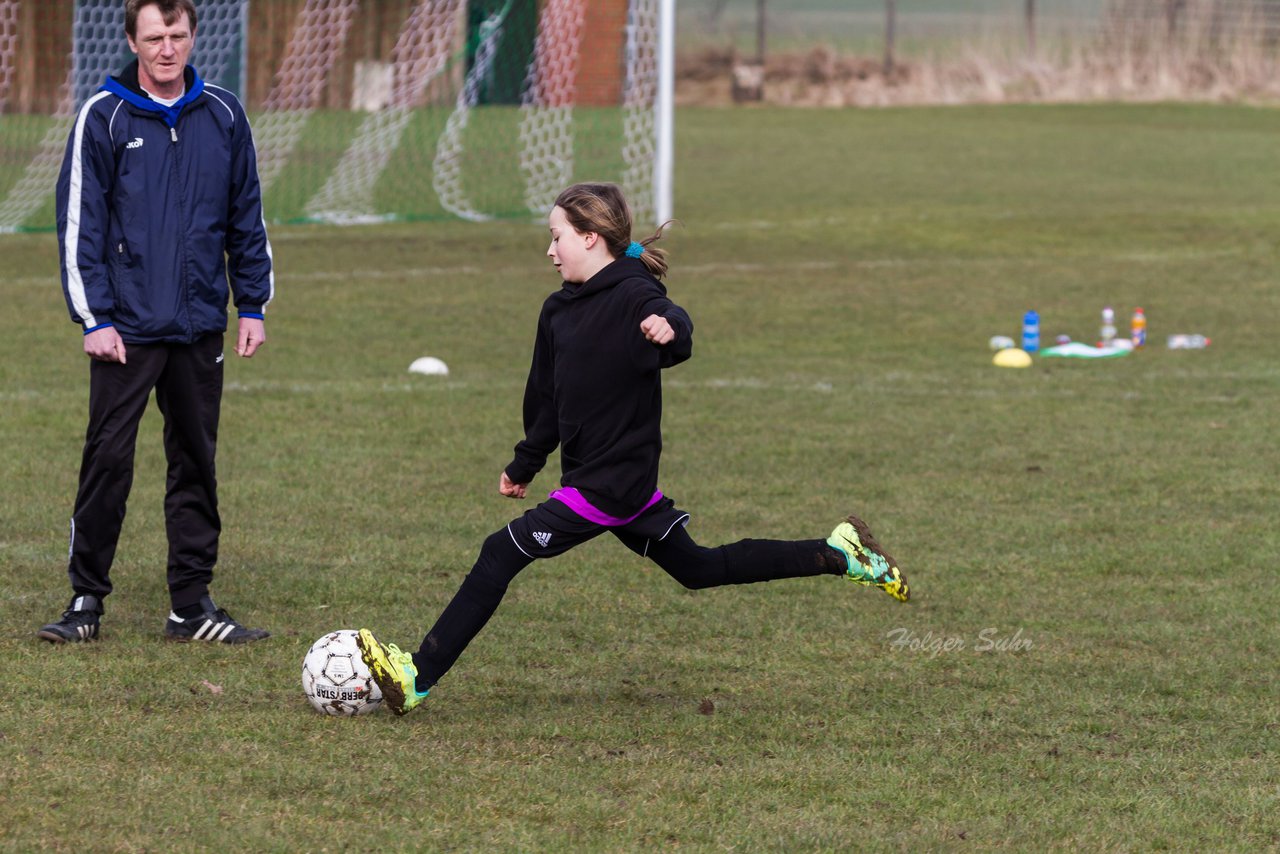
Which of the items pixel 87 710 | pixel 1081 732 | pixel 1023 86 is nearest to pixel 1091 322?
pixel 1081 732

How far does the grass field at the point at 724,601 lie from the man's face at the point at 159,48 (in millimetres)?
1798

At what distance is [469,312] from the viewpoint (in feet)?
45.4

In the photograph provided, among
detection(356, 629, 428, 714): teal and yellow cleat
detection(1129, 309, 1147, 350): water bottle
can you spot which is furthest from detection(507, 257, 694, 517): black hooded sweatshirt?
detection(1129, 309, 1147, 350): water bottle

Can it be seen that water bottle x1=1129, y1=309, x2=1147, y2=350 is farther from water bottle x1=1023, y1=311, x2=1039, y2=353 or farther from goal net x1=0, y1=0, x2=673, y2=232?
goal net x1=0, y1=0, x2=673, y2=232

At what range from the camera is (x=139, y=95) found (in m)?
5.71

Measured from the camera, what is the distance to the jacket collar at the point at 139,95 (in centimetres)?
571

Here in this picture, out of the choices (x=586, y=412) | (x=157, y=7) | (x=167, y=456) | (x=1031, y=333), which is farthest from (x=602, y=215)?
(x=1031, y=333)

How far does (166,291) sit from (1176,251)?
46.7 feet

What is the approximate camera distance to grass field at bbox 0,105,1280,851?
14.9 ft

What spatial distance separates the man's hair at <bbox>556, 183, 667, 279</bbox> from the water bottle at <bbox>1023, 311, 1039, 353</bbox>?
7.58 metres

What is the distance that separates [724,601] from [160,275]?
2.34 metres

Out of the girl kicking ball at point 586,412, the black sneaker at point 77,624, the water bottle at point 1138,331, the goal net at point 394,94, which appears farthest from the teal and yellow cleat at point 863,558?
the goal net at point 394,94

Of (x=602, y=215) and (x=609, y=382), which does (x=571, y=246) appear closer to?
(x=602, y=215)

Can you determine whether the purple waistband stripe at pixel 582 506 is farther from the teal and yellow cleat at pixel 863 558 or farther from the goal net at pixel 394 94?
Answer: the goal net at pixel 394 94
